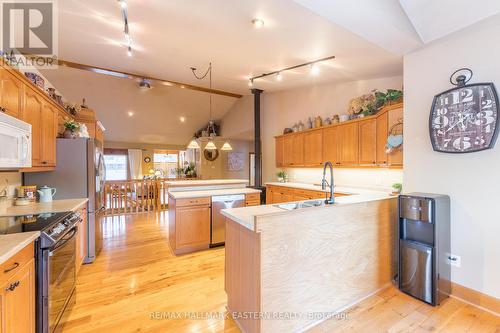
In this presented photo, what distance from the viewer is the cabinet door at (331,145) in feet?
14.1

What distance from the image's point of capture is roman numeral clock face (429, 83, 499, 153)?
6.32 ft

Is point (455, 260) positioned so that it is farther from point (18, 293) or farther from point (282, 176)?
point (282, 176)

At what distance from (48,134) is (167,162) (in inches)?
329

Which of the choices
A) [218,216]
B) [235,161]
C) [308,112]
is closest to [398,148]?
[308,112]

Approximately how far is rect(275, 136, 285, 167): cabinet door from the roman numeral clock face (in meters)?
3.64

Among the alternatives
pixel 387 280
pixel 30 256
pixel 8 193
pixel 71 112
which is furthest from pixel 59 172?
pixel 387 280

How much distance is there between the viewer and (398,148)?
3.23 m

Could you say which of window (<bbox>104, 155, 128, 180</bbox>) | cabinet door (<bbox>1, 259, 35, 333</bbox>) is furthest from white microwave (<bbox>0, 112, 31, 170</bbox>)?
window (<bbox>104, 155, 128, 180</bbox>)

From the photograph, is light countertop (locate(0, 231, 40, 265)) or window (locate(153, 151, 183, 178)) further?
window (locate(153, 151, 183, 178))

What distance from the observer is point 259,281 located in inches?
62.7

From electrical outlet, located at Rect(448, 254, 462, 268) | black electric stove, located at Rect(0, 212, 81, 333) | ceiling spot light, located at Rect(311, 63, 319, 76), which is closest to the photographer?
black electric stove, located at Rect(0, 212, 81, 333)

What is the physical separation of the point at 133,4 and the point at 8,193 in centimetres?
251

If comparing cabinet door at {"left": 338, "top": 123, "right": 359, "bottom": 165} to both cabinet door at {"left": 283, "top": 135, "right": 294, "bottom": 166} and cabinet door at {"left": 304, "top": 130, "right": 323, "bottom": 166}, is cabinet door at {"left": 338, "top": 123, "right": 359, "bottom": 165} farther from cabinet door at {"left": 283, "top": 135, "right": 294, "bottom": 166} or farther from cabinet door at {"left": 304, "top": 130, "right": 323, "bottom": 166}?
cabinet door at {"left": 283, "top": 135, "right": 294, "bottom": 166}

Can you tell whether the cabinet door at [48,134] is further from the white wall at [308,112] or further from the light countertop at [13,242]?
the white wall at [308,112]
